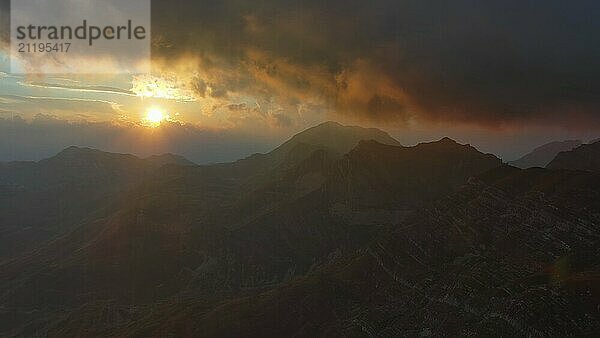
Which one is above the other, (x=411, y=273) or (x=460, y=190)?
(x=460, y=190)

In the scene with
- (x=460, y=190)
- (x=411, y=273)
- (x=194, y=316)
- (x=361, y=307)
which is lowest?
(x=194, y=316)

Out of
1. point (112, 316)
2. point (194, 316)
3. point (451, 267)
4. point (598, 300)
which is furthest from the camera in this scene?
point (112, 316)

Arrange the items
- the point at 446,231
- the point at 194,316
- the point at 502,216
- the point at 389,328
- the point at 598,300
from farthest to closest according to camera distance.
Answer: the point at 194,316, the point at 446,231, the point at 502,216, the point at 389,328, the point at 598,300

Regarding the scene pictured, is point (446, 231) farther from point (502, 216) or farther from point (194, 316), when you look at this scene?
point (194, 316)

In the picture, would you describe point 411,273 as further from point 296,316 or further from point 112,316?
point 112,316

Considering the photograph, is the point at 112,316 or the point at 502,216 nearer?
the point at 502,216

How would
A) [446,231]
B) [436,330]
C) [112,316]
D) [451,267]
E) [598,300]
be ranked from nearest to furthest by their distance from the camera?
[598,300] → [436,330] → [451,267] → [446,231] → [112,316]

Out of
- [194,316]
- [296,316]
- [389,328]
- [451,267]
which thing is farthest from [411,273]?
[194,316]

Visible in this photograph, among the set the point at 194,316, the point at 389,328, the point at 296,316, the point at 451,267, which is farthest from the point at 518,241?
the point at 194,316

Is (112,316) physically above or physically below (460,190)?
below
